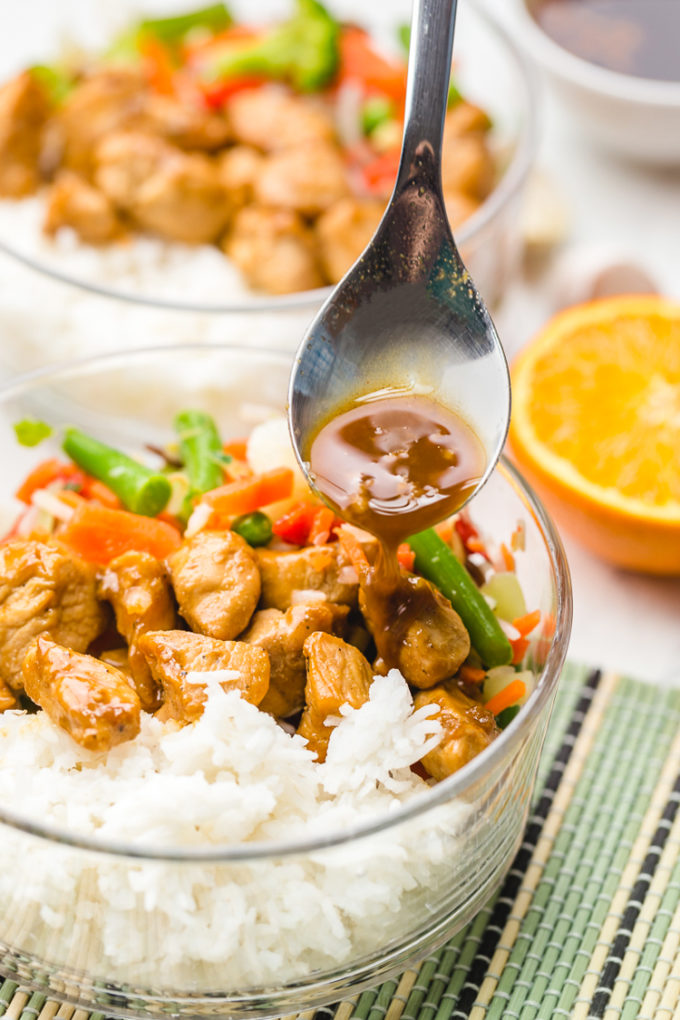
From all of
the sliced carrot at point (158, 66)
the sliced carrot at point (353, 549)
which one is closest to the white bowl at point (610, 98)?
the sliced carrot at point (158, 66)

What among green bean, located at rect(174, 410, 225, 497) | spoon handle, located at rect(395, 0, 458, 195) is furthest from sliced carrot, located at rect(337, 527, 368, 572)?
spoon handle, located at rect(395, 0, 458, 195)

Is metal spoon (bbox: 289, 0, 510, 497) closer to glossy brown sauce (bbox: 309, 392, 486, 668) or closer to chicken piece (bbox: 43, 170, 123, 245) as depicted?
glossy brown sauce (bbox: 309, 392, 486, 668)

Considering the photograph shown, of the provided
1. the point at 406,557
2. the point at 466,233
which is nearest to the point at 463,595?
the point at 406,557

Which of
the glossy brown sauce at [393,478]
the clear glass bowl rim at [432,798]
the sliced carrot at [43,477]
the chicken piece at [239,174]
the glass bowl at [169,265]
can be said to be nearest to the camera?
the clear glass bowl rim at [432,798]

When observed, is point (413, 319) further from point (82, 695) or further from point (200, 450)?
point (82, 695)

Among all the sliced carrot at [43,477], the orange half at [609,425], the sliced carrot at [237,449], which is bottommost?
the orange half at [609,425]

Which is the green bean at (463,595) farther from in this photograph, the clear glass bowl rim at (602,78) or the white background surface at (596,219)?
the clear glass bowl rim at (602,78)

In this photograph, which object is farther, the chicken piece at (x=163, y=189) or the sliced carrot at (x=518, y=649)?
the chicken piece at (x=163, y=189)
